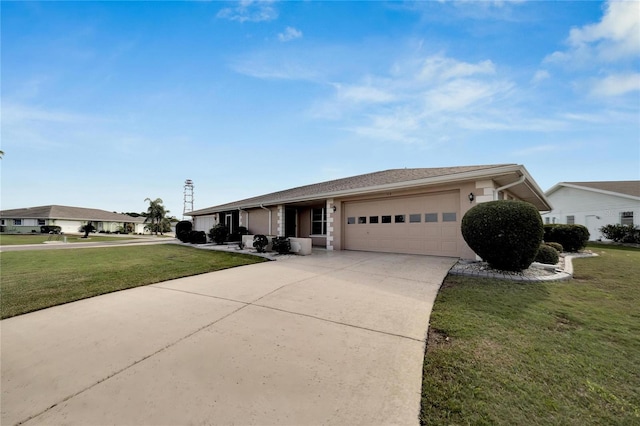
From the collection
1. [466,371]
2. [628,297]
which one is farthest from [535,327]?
[628,297]

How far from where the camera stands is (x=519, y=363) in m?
2.46

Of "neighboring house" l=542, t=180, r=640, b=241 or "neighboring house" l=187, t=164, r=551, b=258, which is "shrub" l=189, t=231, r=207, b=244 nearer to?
"neighboring house" l=187, t=164, r=551, b=258

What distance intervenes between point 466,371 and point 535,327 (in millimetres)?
1798

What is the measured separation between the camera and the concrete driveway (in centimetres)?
189

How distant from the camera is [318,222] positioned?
1456cm

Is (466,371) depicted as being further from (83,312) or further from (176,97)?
(176,97)

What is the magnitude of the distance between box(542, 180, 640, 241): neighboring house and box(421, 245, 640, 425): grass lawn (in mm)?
19671

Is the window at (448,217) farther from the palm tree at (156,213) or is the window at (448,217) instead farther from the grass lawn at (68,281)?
the palm tree at (156,213)

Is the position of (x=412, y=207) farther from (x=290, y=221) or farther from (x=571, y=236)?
(x=571, y=236)

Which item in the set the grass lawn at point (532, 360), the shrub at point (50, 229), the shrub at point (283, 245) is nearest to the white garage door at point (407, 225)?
the shrub at point (283, 245)

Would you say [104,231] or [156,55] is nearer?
[156,55]

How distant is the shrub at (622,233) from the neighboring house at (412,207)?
7.47m

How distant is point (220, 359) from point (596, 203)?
27.6 meters

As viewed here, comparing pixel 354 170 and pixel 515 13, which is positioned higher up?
pixel 515 13
